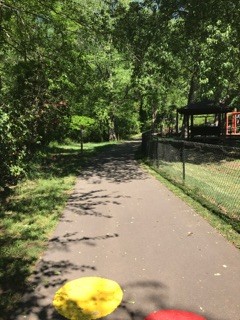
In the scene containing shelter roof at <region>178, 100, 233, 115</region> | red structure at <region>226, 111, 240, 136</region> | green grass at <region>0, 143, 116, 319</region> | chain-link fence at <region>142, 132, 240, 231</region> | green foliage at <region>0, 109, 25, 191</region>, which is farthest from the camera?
red structure at <region>226, 111, 240, 136</region>

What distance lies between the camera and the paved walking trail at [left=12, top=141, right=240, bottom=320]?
14.4 ft

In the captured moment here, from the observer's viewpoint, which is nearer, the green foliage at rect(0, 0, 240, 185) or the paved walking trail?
the paved walking trail

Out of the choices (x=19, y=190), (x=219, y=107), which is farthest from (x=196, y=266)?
(x=219, y=107)

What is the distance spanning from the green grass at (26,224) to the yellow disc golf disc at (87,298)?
572 millimetres

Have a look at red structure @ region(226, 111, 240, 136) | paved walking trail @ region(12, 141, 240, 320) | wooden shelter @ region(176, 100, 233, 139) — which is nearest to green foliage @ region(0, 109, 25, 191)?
paved walking trail @ region(12, 141, 240, 320)

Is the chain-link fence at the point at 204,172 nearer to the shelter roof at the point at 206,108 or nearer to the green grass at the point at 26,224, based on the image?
the green grass at the point at 26,224

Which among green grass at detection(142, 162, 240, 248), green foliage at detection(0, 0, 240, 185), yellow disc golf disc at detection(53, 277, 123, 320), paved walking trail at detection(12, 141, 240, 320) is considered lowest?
yellow disc golf disc at detection(53, 277, 123, 320)

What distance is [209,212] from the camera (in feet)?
26.6

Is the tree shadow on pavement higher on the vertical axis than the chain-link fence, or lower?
lower

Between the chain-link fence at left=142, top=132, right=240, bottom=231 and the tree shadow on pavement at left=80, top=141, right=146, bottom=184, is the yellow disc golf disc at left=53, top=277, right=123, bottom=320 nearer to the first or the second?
the chain-link fence at left=142, top=132, right=240, bottom=231

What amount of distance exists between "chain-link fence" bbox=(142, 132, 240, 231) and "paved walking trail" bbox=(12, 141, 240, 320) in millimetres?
787

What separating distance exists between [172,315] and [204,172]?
8.32 metres

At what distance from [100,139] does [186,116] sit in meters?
14.3

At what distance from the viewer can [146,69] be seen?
56.7ft
